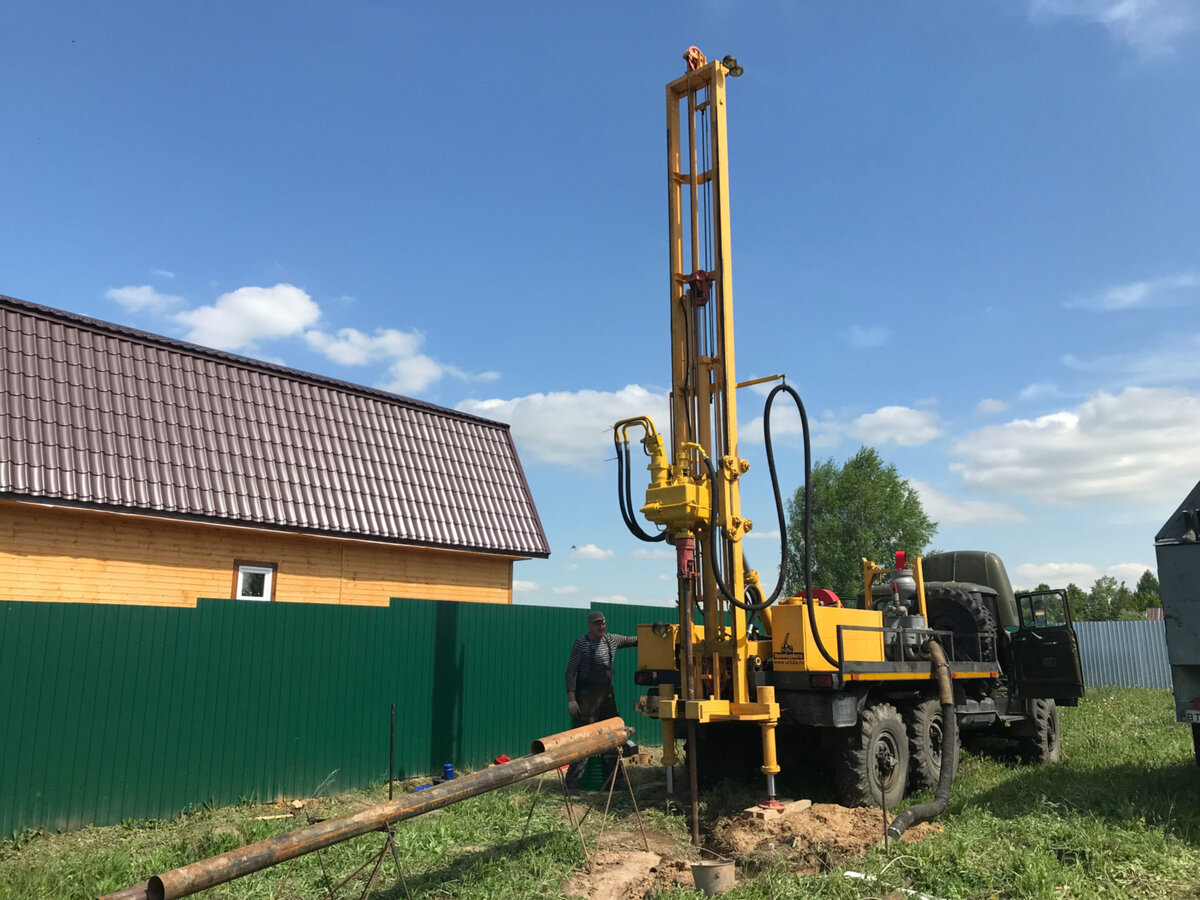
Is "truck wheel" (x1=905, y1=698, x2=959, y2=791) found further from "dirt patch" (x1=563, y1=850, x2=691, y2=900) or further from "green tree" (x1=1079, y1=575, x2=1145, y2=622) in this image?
"green tree" (x1=1079, y1=575, x2=1145, y2=622)

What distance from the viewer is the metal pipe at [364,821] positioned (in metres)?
4.70

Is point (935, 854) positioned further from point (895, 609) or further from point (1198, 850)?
point (895, 609)

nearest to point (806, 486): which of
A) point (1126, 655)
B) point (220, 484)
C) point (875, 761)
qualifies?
point (875, 761)

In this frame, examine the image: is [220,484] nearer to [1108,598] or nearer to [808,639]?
[808,639]

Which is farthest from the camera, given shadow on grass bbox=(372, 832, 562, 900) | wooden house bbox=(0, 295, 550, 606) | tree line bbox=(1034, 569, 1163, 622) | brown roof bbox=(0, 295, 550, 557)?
tree line bbox=(1034, 569, 1163, 622)

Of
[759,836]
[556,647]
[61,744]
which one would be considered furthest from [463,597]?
[759,836]

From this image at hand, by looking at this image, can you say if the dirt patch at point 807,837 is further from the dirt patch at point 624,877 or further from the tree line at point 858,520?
the tree line at point 858,520

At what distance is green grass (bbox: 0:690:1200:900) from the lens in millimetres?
5977

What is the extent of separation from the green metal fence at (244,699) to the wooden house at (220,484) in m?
2.86

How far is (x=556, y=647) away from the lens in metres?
12.9

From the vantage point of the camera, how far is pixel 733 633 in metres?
8.45

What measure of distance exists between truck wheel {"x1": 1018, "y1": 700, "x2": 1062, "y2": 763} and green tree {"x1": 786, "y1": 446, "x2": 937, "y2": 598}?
4089 centimetres

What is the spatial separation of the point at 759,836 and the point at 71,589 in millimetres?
8829

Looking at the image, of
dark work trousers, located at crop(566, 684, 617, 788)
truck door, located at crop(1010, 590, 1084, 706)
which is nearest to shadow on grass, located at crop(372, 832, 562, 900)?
dark work trousers, located at crop(566, 684, 617, 788)
